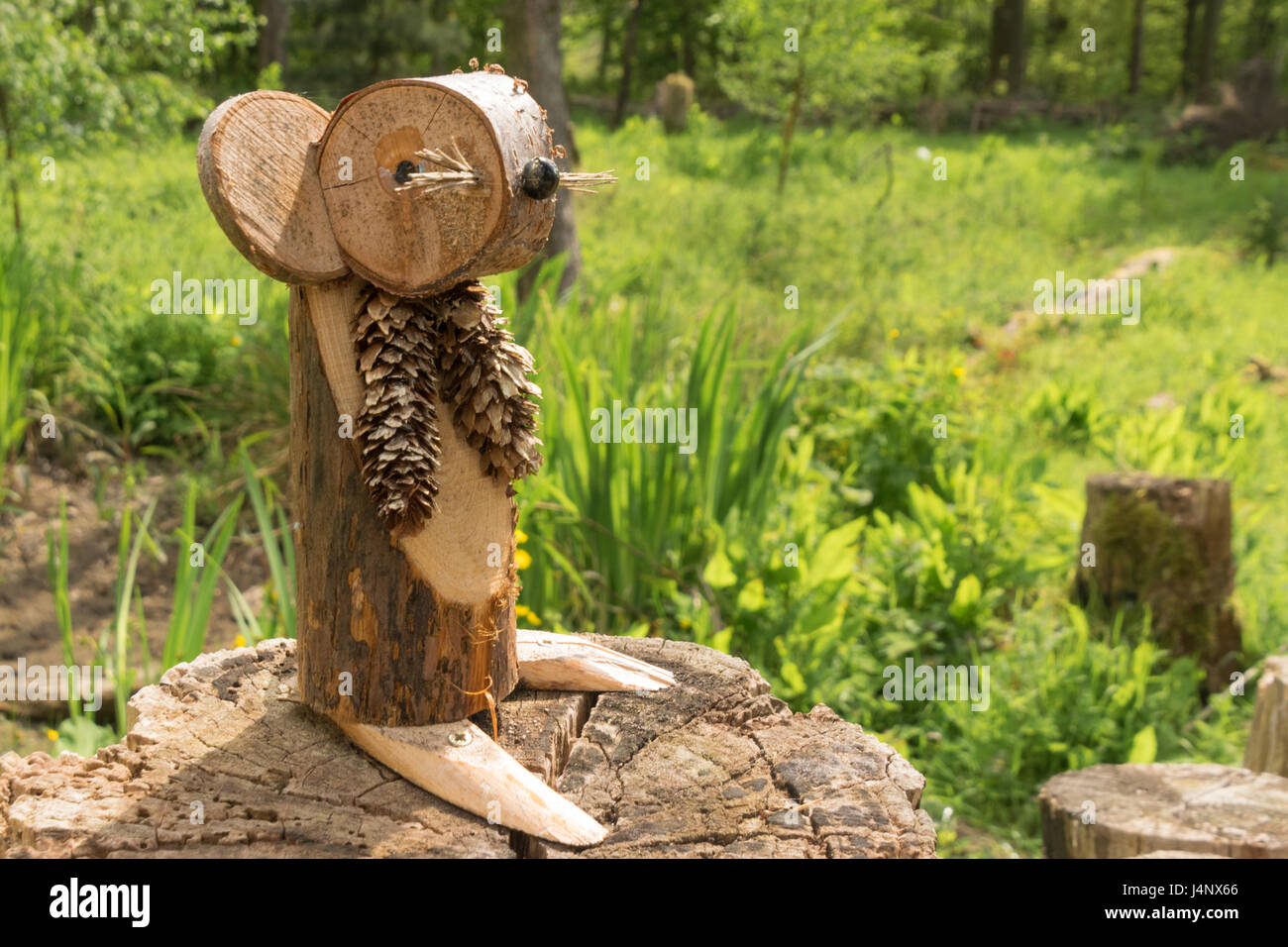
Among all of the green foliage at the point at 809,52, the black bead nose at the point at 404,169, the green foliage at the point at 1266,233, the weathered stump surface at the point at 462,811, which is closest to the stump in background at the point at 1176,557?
the weathered stump surface at the point at 462,811

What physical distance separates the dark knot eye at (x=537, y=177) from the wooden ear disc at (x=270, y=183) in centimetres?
33

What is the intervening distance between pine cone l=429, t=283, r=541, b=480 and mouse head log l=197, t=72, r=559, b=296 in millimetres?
91

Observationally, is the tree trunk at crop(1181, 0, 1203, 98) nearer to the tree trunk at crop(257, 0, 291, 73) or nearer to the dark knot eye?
the tree trunk at crop(257, 0, 291, 73)

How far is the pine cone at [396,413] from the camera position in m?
1.70

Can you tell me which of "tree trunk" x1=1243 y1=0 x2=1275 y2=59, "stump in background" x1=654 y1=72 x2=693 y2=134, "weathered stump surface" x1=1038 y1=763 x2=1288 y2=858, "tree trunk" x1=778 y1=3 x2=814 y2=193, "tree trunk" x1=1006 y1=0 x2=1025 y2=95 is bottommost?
"weathered stump surface" x1=1038 y1=763 x2=1288 y2=858

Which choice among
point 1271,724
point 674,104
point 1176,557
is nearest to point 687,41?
point 674,104

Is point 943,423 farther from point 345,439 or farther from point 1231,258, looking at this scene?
point 1231,258

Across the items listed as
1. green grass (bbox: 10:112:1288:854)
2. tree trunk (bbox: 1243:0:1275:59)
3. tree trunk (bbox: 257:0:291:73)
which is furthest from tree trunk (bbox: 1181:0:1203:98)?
tree trunk (bbox: 257:0:291:73)

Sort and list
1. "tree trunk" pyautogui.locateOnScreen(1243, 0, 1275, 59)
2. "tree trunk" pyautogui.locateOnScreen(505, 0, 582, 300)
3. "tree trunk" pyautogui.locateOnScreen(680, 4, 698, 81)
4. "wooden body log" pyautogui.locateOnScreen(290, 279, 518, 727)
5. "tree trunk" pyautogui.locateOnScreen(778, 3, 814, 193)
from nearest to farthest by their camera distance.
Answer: "wooden body log" pyautogui.locateOnScreen(290, 279, 518, 727) < "tree trunk" pyautogui.locateOnScreen(505, 0, 582, 300) < "tree trunk" pyautogui.locateOnScreen(778, 3, 814, 193) < "tree trunk" pyautogui.locateOnScreen(680, 4, 698, 81) < "tree trunk" pyautogui.locateOnScreen(1243, 0, 1275, 59)

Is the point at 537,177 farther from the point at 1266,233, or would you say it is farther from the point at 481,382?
the point at 1266,233

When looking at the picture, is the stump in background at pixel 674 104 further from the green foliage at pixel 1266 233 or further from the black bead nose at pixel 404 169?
the black bead nose at pixel 404 169

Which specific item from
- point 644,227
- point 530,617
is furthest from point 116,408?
point 644,227

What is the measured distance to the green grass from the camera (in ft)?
11.0

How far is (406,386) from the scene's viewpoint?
1719mm
